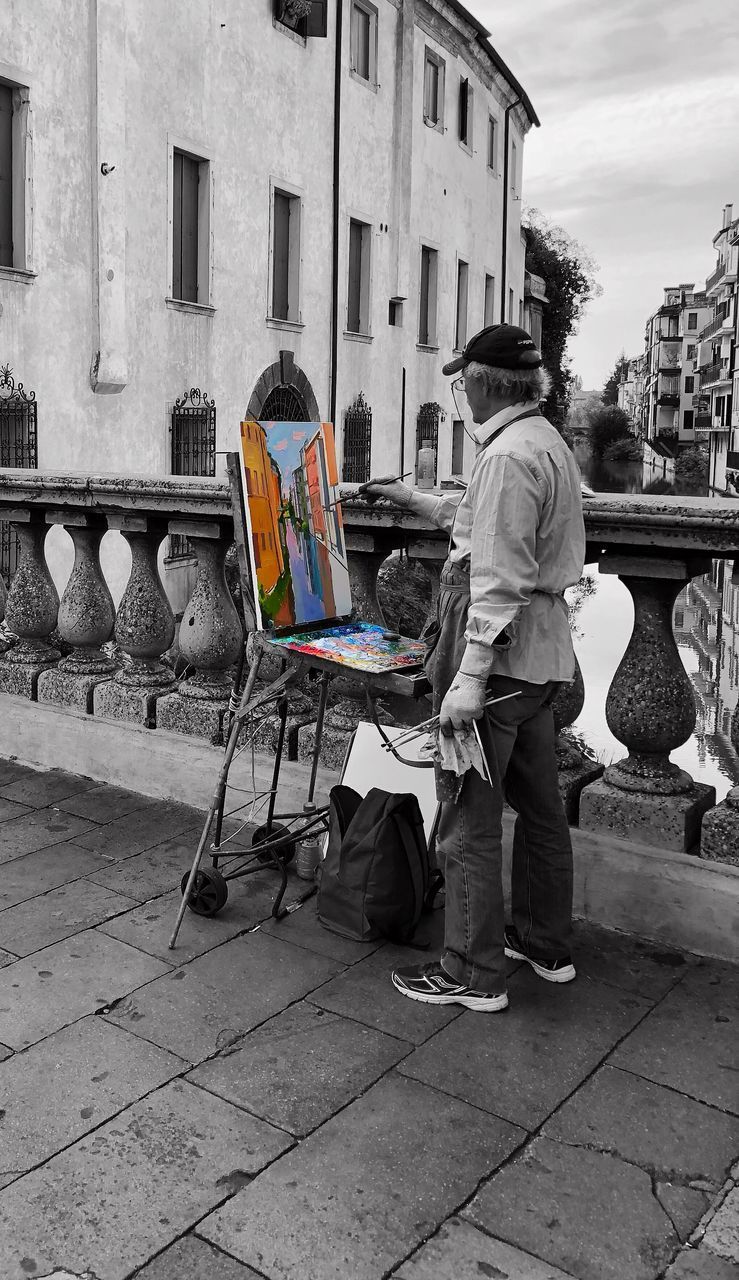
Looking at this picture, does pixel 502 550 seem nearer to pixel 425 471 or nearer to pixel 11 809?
pixel 425 471

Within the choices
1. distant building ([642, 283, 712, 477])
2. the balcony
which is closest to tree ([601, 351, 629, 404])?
distant building ([642, 283, 712, 477])

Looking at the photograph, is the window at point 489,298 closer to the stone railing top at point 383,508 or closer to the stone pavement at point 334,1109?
the stone railing top at point 383,508

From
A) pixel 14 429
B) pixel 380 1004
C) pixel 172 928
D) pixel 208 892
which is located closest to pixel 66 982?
pixel 172 928

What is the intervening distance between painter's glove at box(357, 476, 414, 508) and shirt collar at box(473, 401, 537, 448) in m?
0.52

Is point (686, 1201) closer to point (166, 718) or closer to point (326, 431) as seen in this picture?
point (326, 431)

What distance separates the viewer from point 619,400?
179 metres

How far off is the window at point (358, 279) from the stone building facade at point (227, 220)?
4cm

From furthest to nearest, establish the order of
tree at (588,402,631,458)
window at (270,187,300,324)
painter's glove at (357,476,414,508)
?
tree at (588,402,631,458)
window at (270,187,300,324)
painter's glove at (357,476,414,508)

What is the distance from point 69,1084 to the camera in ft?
8.80

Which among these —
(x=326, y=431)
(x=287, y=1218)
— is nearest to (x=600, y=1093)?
Answer: (x=287, y=1218)

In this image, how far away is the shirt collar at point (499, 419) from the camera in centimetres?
307

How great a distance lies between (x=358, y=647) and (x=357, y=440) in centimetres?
1753

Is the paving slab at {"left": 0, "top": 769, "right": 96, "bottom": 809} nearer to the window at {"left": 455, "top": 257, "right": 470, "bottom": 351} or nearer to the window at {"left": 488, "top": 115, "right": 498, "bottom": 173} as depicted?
the window at {"left": 455, "top": 257, "right": 470, "bottom": 351}

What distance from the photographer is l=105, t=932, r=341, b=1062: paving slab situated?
2.91 metres
